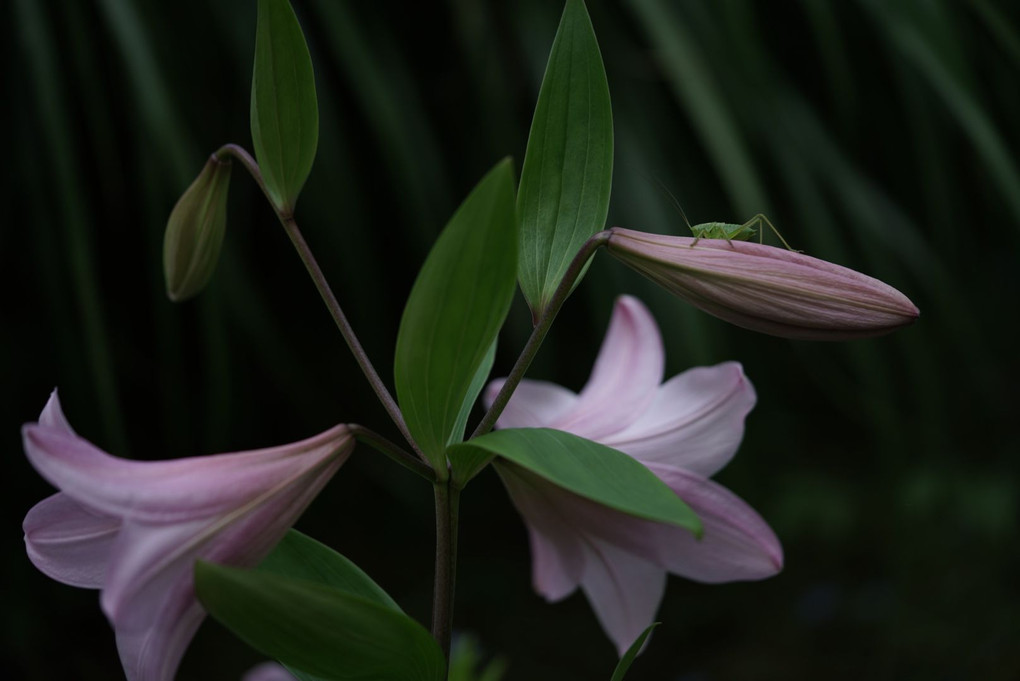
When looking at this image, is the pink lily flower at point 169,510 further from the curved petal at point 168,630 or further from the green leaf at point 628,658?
the green leaf at point 628,658

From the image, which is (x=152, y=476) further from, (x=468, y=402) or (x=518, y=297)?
(x=518, y=297)

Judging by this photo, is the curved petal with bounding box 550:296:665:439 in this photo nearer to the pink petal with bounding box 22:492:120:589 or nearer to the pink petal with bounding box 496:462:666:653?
the pink petal with bounding box 496:462:666:653

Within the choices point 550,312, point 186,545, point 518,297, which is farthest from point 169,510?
point 518,297

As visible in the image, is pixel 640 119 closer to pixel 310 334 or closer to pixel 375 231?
pixel 375 231

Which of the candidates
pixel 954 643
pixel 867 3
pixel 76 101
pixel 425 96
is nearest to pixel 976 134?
pixel 867 3

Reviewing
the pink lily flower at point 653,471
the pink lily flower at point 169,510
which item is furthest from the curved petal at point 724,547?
the pink lily flower at point 169,510

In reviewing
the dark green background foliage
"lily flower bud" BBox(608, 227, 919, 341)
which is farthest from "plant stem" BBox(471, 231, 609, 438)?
the dark green background foliage
